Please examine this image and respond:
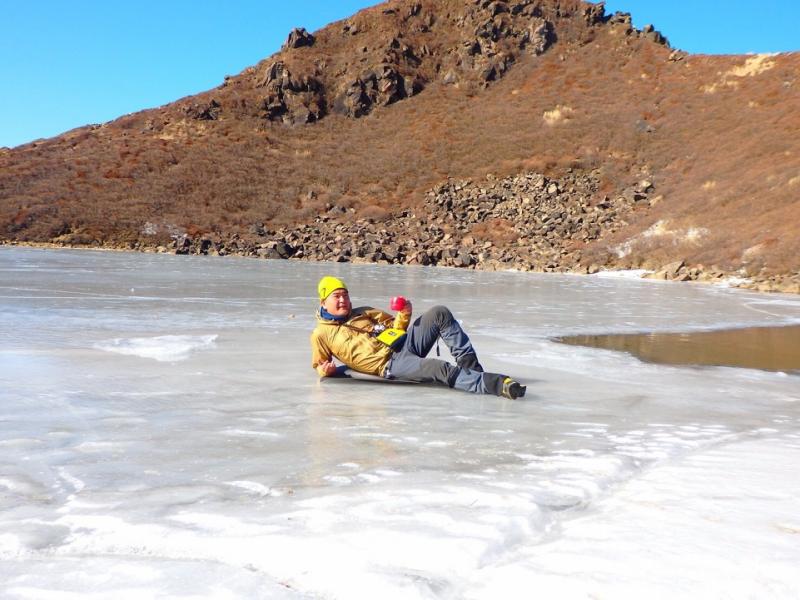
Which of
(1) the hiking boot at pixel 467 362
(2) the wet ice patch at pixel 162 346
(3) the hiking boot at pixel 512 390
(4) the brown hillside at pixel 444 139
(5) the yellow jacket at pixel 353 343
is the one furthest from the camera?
(4) the brown hillside at pixel 444 139

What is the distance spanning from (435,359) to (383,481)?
8.52 feet

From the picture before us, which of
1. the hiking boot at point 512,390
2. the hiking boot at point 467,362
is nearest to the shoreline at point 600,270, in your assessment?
the hiking boot at point 467,362

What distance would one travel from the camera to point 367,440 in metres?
4.05

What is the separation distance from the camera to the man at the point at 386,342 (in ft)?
18.9

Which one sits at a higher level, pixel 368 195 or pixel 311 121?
pixel 311 121

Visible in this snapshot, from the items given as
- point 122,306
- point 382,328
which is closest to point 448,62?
point 122,306

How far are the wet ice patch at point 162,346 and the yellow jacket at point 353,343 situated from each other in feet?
5.55

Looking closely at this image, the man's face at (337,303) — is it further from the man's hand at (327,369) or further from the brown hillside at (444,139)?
the brown hillside at (444,139)

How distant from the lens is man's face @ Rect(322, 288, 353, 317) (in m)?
5.84

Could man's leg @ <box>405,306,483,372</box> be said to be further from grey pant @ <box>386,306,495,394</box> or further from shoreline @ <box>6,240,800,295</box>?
shoreline @ <box>6,240,800,295</box>

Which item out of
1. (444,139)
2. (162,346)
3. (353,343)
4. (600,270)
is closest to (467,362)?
(353,343)

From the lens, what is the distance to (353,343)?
5961mm

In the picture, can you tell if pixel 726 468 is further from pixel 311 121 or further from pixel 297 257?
pixel 311 121

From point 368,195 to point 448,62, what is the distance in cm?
2559
